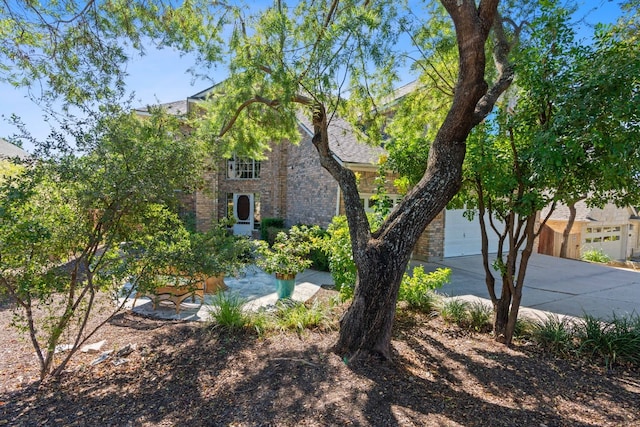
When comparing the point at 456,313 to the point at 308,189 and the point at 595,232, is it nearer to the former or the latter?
the point at 308,189

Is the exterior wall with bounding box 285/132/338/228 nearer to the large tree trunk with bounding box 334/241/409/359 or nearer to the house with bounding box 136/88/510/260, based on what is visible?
the house with bounding box 136/88/510/260

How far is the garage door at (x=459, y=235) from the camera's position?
40.2 feet

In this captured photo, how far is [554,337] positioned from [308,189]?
984 centimetres

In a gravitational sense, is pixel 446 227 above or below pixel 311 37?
below

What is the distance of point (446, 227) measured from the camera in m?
12.2

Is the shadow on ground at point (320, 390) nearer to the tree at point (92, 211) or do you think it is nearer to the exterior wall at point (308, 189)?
the tree at point (92, 211)

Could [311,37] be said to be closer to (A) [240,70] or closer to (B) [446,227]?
(A) [240,70]

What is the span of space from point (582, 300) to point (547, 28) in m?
6.23

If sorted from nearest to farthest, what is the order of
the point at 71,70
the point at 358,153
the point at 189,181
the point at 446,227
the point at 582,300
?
the point at 189,181 → the point at 71,70 → the point at 582,300 → the point at 358,153 → the point at 446,227

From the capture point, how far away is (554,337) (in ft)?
16.1

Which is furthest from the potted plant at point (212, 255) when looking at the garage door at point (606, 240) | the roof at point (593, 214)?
the garage door at point (606, 240)

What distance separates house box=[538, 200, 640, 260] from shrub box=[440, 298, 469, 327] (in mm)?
13020

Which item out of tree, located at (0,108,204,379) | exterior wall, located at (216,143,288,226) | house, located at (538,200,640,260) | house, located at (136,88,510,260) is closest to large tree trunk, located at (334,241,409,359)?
tree, located at (0,108,204,379)

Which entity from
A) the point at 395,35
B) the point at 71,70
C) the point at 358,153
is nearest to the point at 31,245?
the point at 71,70
